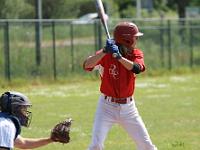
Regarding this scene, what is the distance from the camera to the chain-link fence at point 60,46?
2714 centimetres

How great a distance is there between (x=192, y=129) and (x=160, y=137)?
128cm

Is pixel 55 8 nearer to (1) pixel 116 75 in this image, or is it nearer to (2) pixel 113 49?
(1) pixel 116 75

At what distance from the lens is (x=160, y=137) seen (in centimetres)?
1384

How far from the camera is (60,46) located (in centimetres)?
2889

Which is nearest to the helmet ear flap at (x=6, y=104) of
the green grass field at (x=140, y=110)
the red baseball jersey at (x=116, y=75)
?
the red baseball jersey at (x=116, y=75)

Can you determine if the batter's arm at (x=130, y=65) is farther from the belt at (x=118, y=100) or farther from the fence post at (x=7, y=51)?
the fence post at (x=7, y=51)

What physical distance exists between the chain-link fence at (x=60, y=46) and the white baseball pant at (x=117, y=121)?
689 inches

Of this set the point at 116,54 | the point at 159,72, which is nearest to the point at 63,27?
the point at 159,72

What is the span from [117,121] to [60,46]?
19.6 metres

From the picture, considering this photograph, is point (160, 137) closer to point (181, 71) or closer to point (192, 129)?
point (192, 129)

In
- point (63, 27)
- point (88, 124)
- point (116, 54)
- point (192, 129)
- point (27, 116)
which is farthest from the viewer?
point (63, 27)

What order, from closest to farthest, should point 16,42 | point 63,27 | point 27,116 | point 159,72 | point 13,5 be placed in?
point 27,116 < point 16,42 < point 63,27 < point 159,72 < point 13,5

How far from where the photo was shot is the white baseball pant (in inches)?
369

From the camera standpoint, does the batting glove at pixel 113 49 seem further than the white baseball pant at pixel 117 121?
No
